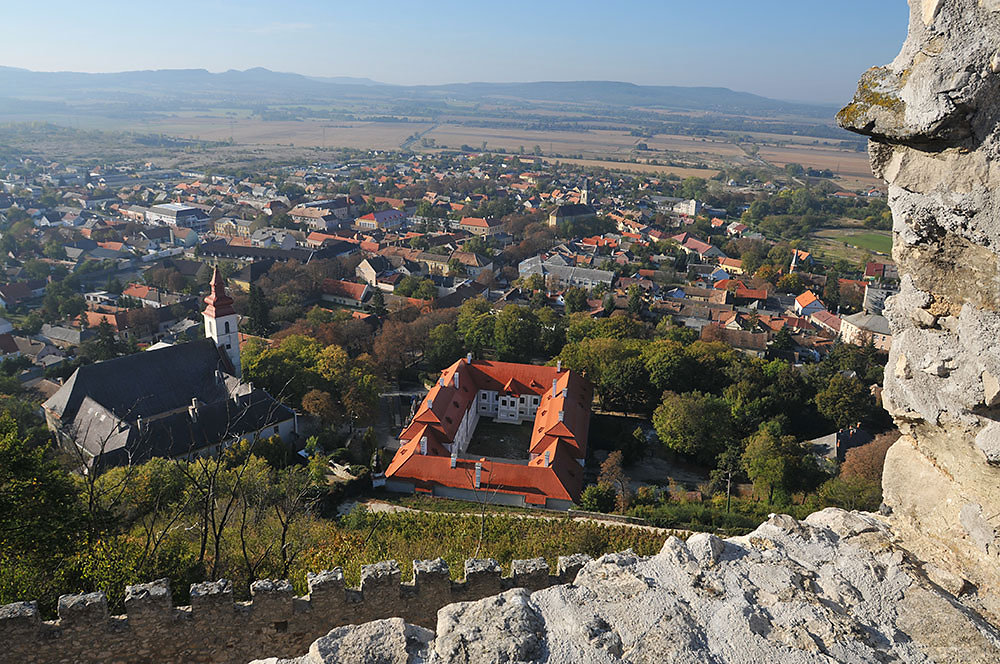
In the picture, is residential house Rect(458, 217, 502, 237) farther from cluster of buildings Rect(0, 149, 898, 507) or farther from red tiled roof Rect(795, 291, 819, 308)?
red tiled roof Rect(795, 291, 819, 308)

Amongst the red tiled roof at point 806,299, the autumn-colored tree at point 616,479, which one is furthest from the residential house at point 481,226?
the autumn-colored tree at point 616,479

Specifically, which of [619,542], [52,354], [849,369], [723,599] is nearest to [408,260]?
[52,354]

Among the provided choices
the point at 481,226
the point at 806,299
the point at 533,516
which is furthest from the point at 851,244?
the point at 533,516

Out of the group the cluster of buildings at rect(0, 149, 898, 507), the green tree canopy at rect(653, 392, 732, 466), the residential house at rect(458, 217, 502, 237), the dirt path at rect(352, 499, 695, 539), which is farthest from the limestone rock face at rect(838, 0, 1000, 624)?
the residential house at rect(458, 217, 502, 237)

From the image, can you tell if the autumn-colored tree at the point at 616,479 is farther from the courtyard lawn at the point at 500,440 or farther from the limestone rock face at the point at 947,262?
the limestone rock face at the point at 947,262

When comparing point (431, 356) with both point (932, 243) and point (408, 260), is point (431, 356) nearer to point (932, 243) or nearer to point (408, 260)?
point (408, 260)

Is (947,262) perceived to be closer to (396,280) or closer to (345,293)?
(345,293)

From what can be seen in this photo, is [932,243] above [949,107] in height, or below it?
below
